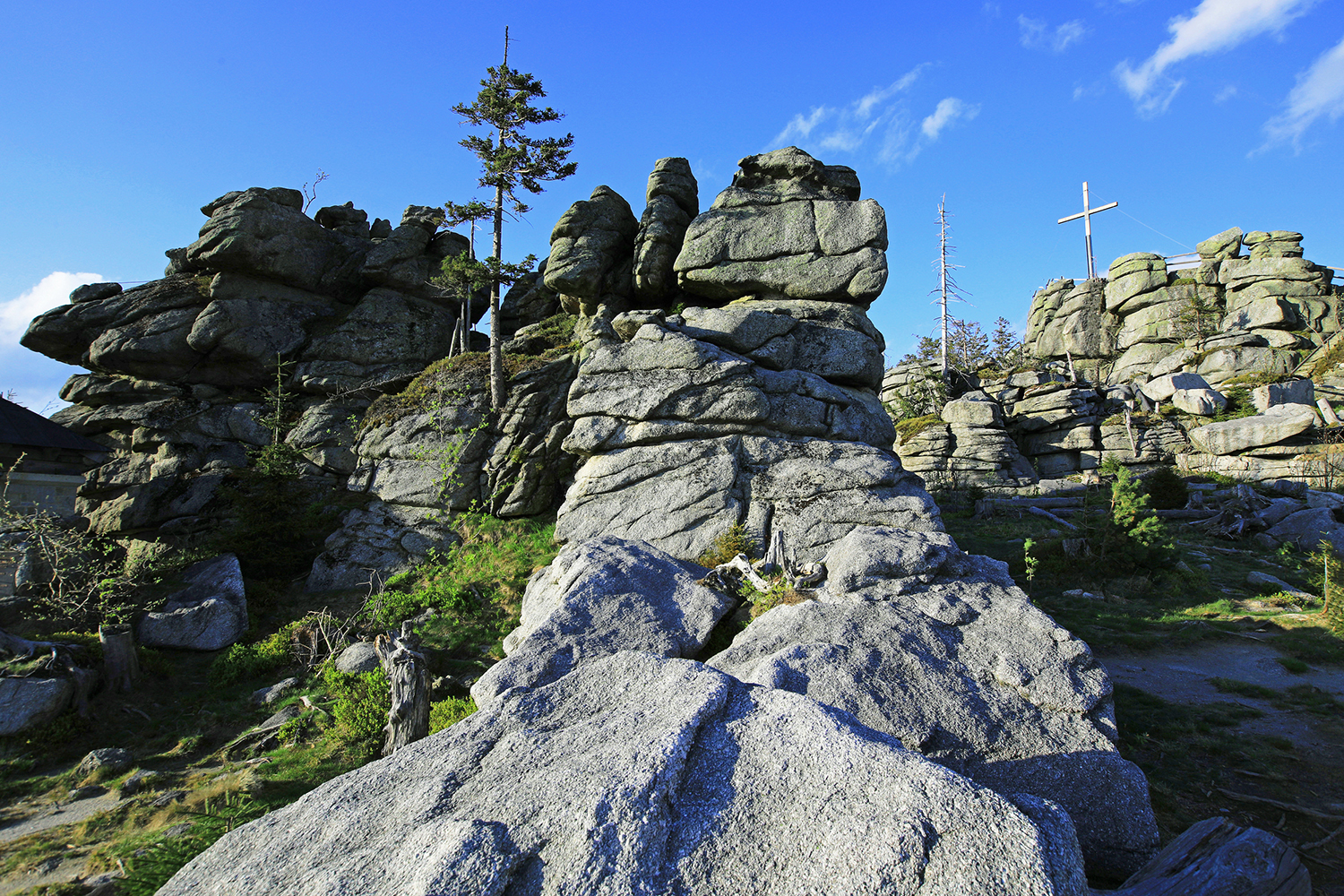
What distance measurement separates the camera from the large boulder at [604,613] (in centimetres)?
953

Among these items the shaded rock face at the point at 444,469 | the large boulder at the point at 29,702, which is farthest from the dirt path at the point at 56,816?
the shaded rock face at the point at 444,469

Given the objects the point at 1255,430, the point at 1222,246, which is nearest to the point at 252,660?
the point at 1255,430

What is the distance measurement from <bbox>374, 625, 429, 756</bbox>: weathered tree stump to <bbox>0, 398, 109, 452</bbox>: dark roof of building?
764 inches

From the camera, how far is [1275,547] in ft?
70.5

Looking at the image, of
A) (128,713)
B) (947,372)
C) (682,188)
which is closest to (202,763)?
(128,713)

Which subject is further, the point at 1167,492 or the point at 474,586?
the point at 1167,492

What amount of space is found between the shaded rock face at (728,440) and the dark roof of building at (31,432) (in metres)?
18.1

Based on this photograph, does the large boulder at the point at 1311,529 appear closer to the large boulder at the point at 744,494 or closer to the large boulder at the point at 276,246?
the large boulder at the point at 744,494

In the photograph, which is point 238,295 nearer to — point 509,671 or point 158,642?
point 158,642

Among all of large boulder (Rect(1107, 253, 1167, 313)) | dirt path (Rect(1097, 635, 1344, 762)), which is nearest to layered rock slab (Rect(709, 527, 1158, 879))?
dirt path (Rect(1097, 635, 1344, 762))

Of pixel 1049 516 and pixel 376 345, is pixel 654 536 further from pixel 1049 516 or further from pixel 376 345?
pixel 376 345

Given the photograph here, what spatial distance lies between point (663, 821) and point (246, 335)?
30847 mm

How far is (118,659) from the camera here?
1334 centimetres

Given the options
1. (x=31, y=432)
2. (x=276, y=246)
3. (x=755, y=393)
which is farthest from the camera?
(x=276, y=246)
